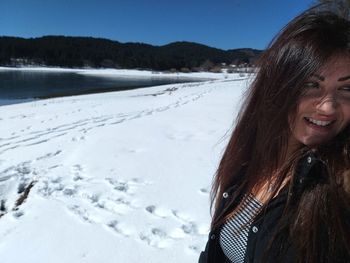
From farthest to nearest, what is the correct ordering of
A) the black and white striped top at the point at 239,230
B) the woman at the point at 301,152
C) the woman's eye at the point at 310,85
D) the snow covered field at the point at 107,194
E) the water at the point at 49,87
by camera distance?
the water at the point at 49,87
the snow covered field at the point at 107,194
the black and white striped top at the point at 239,230
the woman's eye at the point at 310,85
the woman at the point at 301,152

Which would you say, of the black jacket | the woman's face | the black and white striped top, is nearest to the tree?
the woman's face

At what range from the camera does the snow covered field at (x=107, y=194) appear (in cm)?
282

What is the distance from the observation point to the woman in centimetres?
93

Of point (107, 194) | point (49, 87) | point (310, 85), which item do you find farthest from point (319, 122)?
point (49, 87)

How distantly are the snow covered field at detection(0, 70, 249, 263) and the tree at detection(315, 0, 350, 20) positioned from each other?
3.96ft

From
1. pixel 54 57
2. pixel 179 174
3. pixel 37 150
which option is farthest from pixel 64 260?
pixel 54 57

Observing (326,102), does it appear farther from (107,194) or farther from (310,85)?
(107,194)

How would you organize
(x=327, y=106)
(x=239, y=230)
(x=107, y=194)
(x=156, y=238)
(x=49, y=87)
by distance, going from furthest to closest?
(x=49, y=87), (x=107, y=194), (x=156, y=238), (x=239, y=230), (x=327, y=106)

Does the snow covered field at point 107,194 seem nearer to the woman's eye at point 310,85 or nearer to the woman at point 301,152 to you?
the woman at point 301,152

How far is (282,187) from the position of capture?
3.49ft

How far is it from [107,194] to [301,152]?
9.80 ft

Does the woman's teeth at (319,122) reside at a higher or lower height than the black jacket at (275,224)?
higher

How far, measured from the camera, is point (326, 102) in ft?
3.32

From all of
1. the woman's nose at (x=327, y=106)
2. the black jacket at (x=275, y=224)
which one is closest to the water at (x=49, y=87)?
the black jacket at (x=275, y=224)
